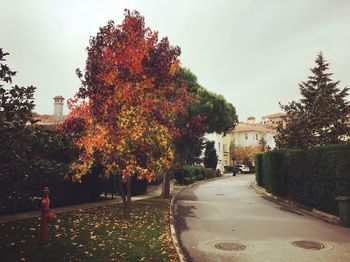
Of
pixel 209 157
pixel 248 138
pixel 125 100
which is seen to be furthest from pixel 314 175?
pixel 248 138

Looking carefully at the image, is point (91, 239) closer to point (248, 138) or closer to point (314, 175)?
point (314, 175)

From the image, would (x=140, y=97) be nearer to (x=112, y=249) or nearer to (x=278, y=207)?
(x=112, y=249)

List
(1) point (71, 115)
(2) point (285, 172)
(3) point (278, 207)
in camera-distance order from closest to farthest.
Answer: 1. (1) point (71, 115)
2. (3) point (278, 207)
3. (2) point (285, 172)

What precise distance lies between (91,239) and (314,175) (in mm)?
11423

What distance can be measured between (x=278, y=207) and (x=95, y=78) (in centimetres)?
1231

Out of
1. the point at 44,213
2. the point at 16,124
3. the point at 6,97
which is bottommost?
the point at 44,213

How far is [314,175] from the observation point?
17.0 meters

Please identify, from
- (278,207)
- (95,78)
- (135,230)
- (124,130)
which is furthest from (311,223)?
(95,78)

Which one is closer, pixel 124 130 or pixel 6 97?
pixel 6 97

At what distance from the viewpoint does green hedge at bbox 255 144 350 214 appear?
564 inches

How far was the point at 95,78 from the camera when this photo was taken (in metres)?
13.5

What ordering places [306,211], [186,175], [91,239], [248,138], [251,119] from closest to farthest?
[91,239] < [306,211] < [186,175] < [248,138] < [251,119]

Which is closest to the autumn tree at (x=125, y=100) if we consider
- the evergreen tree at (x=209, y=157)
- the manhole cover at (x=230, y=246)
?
the manhole cover at (x=230, y=246)

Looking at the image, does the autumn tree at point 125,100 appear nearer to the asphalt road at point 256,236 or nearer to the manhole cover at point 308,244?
the asphalt road at point 256,236
